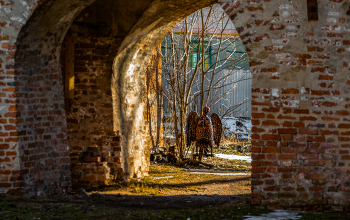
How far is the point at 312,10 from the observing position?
449 centimetres

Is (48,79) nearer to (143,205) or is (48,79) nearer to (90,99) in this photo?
(90,99)

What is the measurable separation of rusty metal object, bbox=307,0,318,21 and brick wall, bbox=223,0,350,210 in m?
0.04

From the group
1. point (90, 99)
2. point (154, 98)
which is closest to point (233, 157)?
point (154, 98)

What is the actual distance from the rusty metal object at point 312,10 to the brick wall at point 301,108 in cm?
4

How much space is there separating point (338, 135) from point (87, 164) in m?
4.02

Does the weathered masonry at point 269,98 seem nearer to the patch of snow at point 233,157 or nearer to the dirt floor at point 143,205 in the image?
the dirt floor at point 143,205

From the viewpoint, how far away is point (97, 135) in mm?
7051

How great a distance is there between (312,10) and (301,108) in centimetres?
104

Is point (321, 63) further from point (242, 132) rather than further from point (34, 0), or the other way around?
point (242, 132)

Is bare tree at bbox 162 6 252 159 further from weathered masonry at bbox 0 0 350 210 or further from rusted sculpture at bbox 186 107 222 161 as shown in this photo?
weathered masonry at bbox 0 0 350 210

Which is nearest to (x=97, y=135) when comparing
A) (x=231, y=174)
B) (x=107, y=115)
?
(x=107, y=115)

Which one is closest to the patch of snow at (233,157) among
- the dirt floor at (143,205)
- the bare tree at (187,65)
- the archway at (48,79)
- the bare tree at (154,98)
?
the bare tree at (187,65)

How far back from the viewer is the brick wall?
4484mm

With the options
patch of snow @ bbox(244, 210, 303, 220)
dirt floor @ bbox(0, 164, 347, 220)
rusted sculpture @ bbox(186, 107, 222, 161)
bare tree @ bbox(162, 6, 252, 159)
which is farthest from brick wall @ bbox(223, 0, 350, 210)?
bare tree @ bbox(162, 6, 252, 159)
